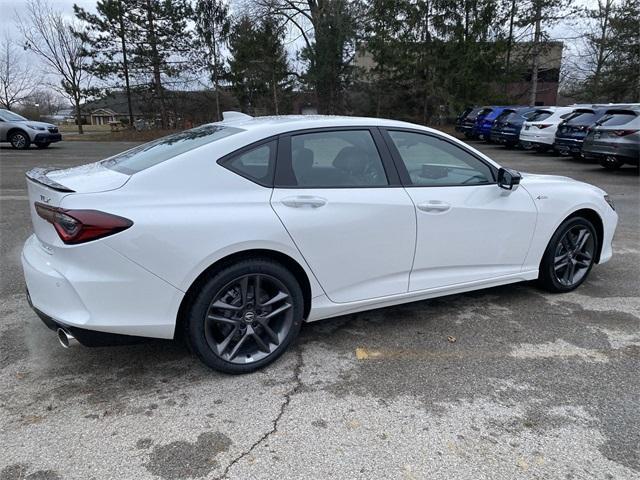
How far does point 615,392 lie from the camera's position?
2969 mm

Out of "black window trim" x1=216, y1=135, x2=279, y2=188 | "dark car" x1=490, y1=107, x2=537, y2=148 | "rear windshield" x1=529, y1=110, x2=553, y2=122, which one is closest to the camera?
"black window trim" x1=216, y1=135, x2=279, y2=188

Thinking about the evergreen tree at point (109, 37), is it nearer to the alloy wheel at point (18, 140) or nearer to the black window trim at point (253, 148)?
the alloy wheel at point (18, 140)

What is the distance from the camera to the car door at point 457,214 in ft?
11.7

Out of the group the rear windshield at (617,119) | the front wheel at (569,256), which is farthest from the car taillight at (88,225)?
the rear windshield at (617,119)

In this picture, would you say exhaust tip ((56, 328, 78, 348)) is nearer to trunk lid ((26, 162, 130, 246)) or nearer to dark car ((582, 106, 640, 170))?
trunk lid ((26, 162, 130, 246))

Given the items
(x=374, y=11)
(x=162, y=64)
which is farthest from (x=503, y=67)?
(x=162, y=64)

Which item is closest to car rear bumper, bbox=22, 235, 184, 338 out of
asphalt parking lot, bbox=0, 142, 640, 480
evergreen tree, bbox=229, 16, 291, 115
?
Answer: asphalt parking lot, bbox=0, 142, 640, 480

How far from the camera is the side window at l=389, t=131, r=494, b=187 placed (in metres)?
3.63

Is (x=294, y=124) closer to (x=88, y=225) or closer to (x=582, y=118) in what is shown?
(x=88, y=225)

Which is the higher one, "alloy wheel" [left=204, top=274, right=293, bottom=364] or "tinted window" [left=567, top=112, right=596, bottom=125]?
"tinted window" [left=567, top=112, right=596, bottom=125]

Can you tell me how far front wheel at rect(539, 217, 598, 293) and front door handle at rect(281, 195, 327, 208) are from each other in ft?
7.39

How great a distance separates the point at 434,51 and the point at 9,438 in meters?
28.0

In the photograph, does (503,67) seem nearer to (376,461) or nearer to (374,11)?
(374,11)

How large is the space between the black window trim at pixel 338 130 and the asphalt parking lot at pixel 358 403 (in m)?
1.12
